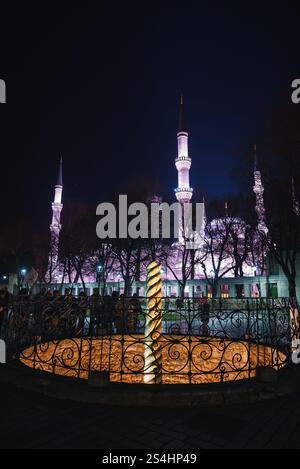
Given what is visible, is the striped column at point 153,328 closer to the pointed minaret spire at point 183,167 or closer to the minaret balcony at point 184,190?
the pointed minaret spire at point 183,167

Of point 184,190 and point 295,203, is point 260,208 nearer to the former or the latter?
point 295,203

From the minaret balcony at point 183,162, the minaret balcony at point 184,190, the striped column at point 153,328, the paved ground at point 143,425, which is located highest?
the minaret balcony at point 183,162

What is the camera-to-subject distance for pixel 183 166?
5106 centimetres

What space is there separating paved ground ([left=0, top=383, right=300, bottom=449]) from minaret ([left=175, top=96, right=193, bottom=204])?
43529 millimetres

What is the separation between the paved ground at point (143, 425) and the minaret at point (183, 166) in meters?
43.5

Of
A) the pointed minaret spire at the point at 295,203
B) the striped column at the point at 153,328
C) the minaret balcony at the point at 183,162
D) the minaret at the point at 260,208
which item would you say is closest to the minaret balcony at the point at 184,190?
the minaret balcony at the point at 183,162

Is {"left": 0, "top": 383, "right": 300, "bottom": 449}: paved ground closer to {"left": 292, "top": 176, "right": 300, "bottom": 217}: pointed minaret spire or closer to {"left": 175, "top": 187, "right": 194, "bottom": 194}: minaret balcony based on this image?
{"left": 292, "top": 176, "right": 300, "bottom": 217}: pointed minaret spire

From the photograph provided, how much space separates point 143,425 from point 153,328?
2499 mm

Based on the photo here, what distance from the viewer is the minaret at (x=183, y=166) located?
4872 cm

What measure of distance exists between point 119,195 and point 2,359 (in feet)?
96.7

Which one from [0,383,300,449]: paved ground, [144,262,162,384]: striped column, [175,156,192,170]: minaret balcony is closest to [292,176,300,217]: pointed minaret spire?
[144,262,162,384]: striped column

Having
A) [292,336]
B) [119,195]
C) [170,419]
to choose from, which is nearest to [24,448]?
[170,419]

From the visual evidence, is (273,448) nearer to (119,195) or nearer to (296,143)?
(296,143)
